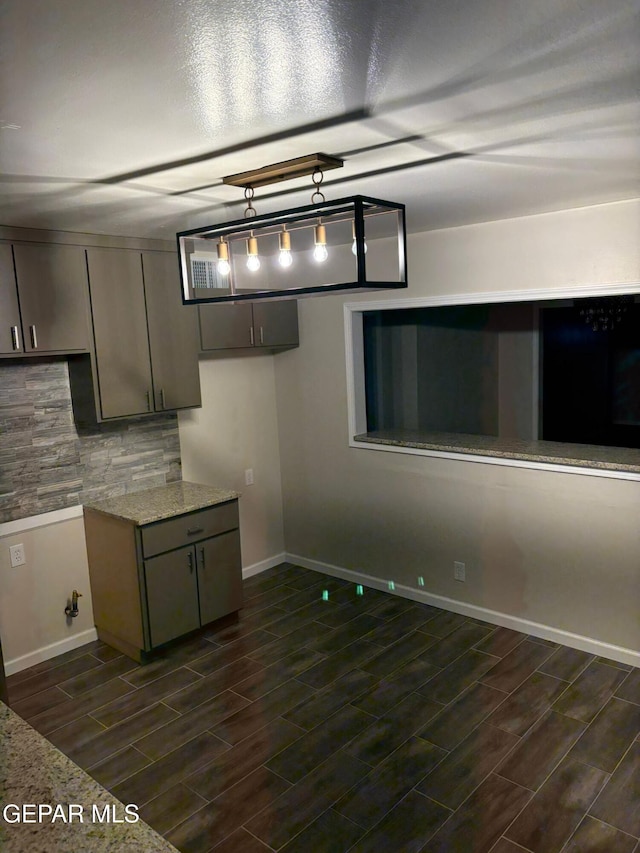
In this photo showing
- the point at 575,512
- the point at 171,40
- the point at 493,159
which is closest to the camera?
the point at 171,40

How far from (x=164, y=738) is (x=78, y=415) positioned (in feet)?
6.15

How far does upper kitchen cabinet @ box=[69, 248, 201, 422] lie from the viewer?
371 centimetres

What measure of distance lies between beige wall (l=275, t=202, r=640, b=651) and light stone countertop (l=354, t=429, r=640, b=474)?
9cm

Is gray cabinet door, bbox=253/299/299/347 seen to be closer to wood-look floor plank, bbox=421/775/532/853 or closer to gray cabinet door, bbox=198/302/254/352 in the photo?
gray cabinet door, bbox=198/302/254/352

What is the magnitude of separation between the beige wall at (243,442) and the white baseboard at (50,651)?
1207mm

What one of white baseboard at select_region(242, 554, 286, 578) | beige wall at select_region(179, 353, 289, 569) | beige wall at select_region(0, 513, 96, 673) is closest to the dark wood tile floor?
beige wall at select_region(0, 513, 96, 673)

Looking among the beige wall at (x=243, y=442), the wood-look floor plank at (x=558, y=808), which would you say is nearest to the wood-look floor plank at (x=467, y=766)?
the wood-look floor plank at (x=558, y=808)

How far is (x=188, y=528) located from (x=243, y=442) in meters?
1.20

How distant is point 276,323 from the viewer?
479 centimetres

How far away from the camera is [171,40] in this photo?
1310mm

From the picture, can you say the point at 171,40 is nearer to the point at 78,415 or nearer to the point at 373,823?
the point at 373,823

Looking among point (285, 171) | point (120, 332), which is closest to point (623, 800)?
point (285, 171)

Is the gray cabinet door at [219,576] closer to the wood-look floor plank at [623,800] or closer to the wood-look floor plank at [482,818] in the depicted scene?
the wood-look floor plank at [482,818]

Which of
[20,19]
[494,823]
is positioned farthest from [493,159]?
[494,823]
